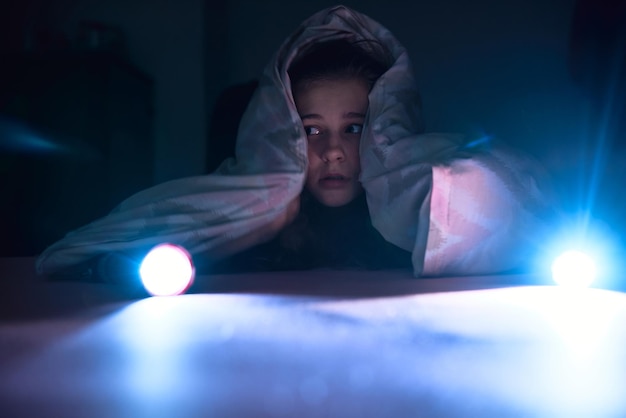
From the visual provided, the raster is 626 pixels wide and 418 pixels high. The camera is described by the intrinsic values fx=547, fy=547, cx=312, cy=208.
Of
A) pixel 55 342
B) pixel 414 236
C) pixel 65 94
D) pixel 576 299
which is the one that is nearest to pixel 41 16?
pixel 65 94

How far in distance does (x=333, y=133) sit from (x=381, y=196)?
25 centimetres

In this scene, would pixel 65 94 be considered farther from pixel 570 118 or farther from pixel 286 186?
→ pixel 570 118

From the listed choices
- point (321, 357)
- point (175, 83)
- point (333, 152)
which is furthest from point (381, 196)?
point (175, 83)

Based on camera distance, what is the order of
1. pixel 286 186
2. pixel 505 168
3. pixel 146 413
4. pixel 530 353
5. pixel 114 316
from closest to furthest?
1. pixel 146 413
2. pixel 530 353
3. pixel 114 316
4. pixel 505 168
5. pixel 286 186

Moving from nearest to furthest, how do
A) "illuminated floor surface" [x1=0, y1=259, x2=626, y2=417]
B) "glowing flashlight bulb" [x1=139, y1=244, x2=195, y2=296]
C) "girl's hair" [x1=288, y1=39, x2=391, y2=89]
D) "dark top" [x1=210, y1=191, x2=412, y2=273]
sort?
"illuminated floor surface" [x1=0, y1=259, x2=626, y2=417] < "glowing flashlight bulb" [x1=139, y1=244, x2=195, y2=296] < "dark top" [x1=210, y1=191, x2=412, y2=273] < "girl's hair" [x1=288, y1=39, x2=391, y2=89]

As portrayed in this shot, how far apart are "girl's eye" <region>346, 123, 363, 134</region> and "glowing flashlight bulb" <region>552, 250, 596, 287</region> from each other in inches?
20.1

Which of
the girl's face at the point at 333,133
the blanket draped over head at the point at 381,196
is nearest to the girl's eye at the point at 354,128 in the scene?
the girl's face at the point at 333,133

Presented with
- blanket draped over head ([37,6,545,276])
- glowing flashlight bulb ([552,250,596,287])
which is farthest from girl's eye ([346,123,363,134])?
glowing flashlight bulb ([552,250,596,287])

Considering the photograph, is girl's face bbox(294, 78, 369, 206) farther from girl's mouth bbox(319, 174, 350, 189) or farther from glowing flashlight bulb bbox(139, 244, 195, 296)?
glowing flashlight bulb bbox(139, 244, 195, 296)

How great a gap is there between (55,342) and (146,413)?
19 cm

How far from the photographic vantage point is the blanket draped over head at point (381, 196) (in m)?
0.85

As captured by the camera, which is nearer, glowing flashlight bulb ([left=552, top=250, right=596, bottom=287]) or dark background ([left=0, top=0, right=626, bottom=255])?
glowing flashlight bulb ([left=552, top=250, right=596, bottom=287])

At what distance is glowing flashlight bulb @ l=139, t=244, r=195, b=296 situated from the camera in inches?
29.2

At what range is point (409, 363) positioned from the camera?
0.44 meters
